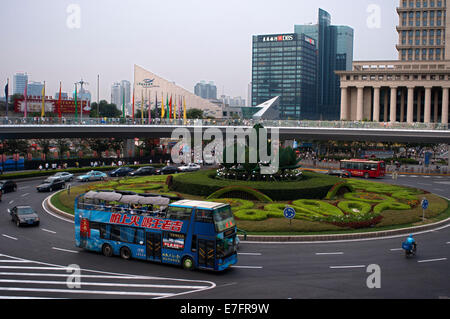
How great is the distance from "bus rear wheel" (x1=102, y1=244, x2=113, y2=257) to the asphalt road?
25 centimetres

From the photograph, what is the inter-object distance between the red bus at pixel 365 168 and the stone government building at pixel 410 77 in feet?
174

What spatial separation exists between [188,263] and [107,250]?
4772mm

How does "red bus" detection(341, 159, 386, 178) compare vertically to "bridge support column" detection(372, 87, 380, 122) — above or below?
below

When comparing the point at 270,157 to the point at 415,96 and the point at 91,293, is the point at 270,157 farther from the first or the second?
the point at 415,96

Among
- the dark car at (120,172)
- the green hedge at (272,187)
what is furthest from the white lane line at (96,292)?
the dark car at (120,172)

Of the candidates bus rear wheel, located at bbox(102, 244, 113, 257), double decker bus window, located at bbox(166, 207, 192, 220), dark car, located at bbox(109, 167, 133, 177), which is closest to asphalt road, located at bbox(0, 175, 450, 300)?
bus rear wheel, located at bbox(102, 244, 113, 257)

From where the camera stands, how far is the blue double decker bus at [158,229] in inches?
703

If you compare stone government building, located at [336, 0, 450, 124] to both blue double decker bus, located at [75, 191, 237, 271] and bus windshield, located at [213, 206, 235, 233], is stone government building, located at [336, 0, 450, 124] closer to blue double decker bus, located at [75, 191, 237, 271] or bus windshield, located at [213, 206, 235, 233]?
bus windshield, located at [213, 206, 235, 233]

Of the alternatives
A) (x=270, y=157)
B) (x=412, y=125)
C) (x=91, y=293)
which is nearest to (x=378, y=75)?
(x=412, y=125)

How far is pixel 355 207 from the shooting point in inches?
1217

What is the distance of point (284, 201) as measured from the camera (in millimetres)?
31969

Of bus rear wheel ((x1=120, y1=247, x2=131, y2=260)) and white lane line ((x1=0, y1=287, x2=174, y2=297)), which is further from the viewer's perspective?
bus rear wheel ((x1=120, y1=247, x2=131, y2=260))

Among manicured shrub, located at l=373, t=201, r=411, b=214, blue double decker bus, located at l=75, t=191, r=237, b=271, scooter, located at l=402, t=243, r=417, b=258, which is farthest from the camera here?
manicured shrub, located at l=373, t=201, r=411, b=214

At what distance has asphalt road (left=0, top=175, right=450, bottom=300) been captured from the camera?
15.9 meters
